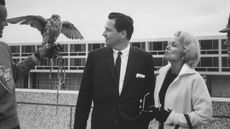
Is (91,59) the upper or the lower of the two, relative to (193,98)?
upper

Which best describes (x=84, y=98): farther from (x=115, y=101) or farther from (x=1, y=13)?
(x=1, y=13)

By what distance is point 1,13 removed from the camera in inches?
130

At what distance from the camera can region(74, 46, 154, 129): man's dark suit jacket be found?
12.6ft

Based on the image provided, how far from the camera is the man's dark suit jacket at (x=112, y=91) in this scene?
3.84 meters

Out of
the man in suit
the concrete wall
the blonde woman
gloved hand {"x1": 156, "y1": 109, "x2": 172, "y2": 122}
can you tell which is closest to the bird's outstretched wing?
the man in suit

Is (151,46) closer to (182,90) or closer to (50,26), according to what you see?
(50,26)

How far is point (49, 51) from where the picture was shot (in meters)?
3.59

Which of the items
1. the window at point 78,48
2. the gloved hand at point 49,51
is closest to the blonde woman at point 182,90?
the gloved hand at point 49,51

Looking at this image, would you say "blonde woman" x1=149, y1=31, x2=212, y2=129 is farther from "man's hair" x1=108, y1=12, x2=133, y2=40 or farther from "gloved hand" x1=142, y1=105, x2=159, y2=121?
"man's hair" x1=108, y1=12, x2=133, y2=40

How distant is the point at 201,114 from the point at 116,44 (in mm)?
1219

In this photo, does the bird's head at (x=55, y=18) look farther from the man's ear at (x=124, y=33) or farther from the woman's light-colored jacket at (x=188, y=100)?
the woman's light-colored jacket at (x=188, y=100)

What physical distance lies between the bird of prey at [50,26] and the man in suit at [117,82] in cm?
49

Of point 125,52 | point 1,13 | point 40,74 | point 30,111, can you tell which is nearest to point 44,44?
point 1,13

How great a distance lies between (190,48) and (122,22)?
2.82 ft
